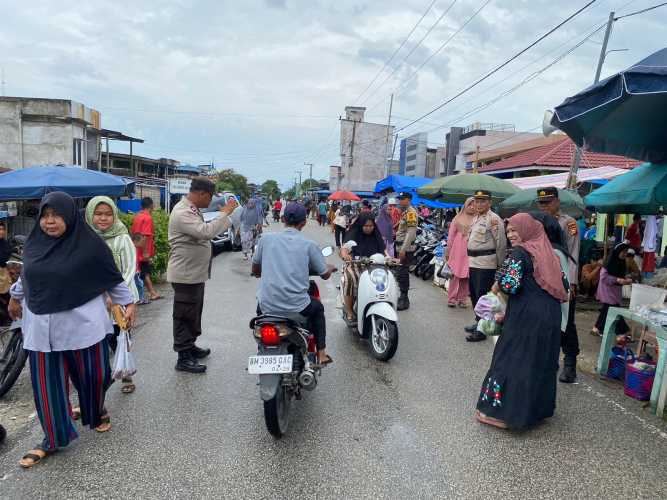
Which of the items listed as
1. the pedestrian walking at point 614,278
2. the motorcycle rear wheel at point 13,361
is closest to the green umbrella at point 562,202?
the pedestrian walking at point 614,278

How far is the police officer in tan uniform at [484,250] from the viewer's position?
20.0ft

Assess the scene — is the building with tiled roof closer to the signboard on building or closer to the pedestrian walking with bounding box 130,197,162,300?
the signboard on building

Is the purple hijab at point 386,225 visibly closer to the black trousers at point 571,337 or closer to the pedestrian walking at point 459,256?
the pedestrian walking at point 459,256

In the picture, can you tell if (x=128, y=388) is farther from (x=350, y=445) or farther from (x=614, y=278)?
(x=614, y=278)

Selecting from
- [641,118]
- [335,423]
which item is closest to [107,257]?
[335,423]

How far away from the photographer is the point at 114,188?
8078mm

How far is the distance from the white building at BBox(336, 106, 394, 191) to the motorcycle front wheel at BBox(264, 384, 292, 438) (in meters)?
50.4

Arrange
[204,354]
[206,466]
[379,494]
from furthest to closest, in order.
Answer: [204,354]
[206,466]
[379,494]

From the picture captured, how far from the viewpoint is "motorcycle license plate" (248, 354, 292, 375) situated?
3.21 m

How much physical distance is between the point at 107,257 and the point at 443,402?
294cm

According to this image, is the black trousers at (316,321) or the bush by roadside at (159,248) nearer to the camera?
the black trousers at (316,321)

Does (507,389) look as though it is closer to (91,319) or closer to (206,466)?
(206,466)

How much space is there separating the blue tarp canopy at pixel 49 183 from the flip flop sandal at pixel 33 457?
5.28m

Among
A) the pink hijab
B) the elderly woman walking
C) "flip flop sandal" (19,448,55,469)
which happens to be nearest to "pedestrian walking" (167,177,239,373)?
the elderly woman walking
